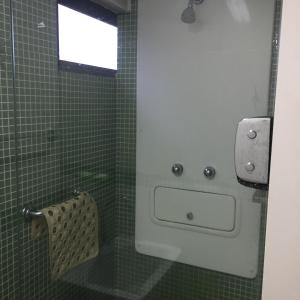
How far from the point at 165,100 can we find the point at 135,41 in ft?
1.19

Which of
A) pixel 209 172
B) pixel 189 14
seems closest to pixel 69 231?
pixel 209 172

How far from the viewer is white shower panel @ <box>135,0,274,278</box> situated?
5.01 ft

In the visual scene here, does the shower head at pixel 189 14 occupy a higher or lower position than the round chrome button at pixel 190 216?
higher

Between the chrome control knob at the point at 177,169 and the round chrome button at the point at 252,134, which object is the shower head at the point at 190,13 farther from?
the round chrome button at the point at 252,134

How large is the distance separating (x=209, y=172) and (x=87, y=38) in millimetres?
920

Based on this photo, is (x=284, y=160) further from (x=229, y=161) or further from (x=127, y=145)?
(x=127, y=145)

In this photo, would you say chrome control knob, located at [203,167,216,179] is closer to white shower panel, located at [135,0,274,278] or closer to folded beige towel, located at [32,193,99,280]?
white shower panel, located at [135,0,274,278]

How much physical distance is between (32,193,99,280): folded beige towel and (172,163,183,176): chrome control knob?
0.45 meters

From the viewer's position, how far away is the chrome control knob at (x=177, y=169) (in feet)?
5.65

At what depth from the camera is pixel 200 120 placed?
5.42 ft

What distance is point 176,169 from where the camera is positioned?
1729mm

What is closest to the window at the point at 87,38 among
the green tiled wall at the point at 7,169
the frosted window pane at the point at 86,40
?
the frosted window pane at the point at 86,40

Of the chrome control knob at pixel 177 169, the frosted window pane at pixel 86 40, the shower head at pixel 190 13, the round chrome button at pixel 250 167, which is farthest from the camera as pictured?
the chrome control knob at pixel 177 169

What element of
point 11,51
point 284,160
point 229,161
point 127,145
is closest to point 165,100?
point 127,145
